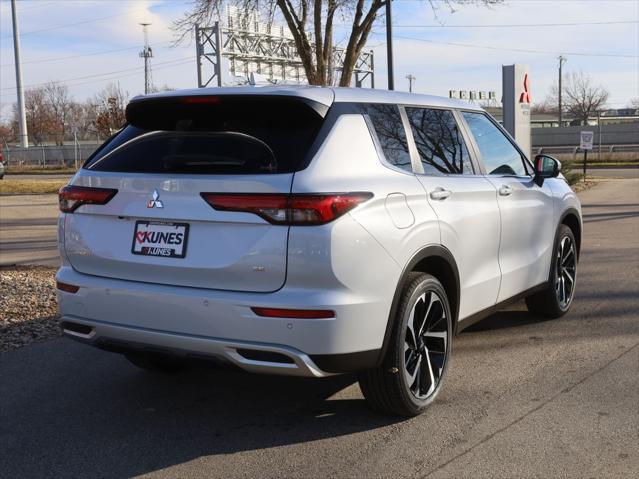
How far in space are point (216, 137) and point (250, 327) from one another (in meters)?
1.03

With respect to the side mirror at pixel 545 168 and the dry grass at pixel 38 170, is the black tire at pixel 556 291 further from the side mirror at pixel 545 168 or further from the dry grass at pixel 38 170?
the dry grass at pixel 38 170

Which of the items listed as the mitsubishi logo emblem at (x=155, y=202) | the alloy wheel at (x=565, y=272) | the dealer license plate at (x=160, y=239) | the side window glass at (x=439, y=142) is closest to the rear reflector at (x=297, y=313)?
the dealer license plate at (x=160, y=239)

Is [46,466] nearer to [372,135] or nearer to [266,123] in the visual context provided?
[266,123]

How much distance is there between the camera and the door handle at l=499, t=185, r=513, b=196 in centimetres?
522

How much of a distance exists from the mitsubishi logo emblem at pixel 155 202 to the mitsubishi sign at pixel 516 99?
1611 centimetres

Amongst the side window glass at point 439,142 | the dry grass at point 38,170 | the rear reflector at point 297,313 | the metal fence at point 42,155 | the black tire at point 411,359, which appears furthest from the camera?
the metal fence at point 42,155

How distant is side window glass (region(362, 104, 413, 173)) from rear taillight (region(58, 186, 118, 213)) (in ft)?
4.80

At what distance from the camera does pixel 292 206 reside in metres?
3.55

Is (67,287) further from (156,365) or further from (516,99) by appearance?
(516,99)

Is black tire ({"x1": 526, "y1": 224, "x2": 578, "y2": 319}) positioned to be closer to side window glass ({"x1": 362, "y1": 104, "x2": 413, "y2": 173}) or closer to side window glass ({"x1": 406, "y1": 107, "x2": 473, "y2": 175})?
side window glass ({"x1": 406, "y1": 107, "x2": 473, "y2": 175})

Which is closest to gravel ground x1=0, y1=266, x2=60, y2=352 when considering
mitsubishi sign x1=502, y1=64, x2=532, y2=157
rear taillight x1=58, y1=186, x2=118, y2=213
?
rear taillight x1=58, y1=186, x2=118, y2=213

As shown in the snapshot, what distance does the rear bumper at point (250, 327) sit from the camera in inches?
141

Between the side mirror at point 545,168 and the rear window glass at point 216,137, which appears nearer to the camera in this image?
the rear window glass at point 216,137

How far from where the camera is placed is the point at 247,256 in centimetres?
360
